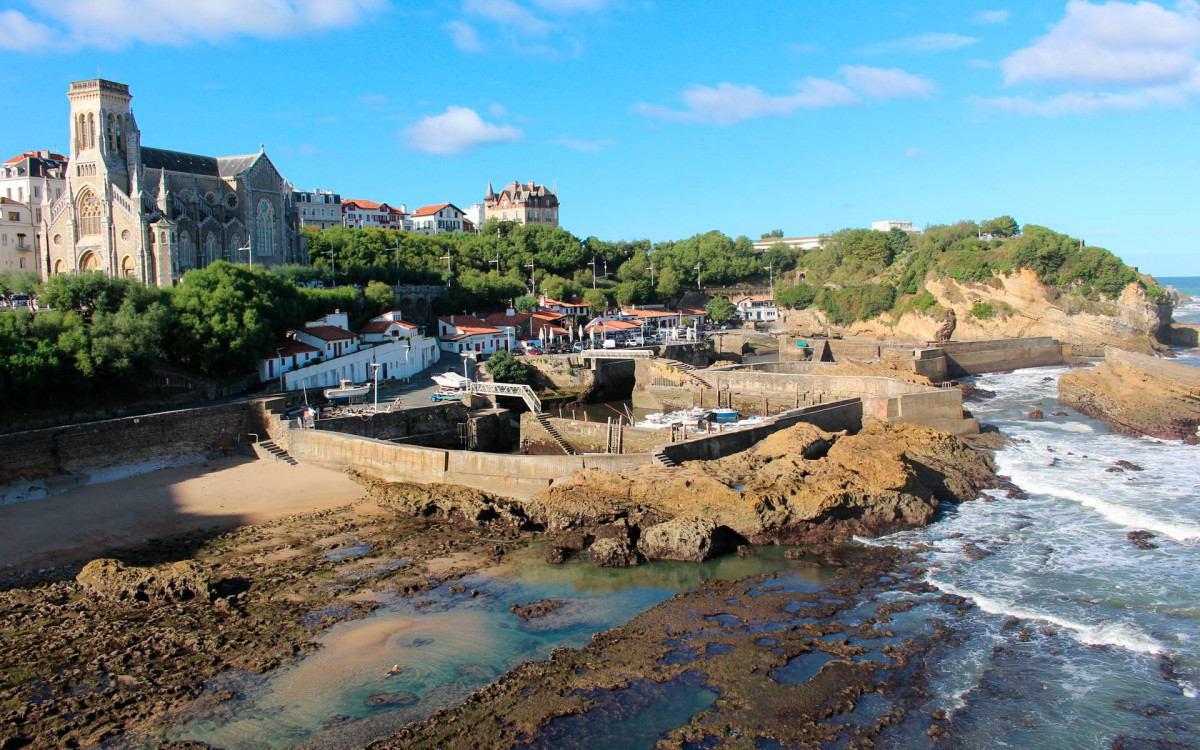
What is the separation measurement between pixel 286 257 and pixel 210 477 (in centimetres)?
3386

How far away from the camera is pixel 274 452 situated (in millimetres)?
29812

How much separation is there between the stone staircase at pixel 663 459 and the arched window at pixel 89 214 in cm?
3850

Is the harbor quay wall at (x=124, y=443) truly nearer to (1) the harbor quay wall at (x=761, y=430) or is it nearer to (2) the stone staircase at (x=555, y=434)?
(2) the stone staircase at (x=555, y=434)

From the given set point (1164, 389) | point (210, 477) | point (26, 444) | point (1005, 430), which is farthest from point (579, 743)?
point (1164, 389)

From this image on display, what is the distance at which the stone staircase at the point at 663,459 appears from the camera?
79.6 feet

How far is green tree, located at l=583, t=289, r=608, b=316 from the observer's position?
233 ft

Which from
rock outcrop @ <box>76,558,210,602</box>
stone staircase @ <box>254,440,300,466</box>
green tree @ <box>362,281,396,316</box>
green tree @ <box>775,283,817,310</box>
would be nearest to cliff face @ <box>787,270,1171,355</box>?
green tree @ <box>775,283,817,310</box>

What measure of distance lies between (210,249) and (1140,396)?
51509 millimetres

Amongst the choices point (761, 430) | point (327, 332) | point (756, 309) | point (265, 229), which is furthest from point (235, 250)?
point (756, 309)

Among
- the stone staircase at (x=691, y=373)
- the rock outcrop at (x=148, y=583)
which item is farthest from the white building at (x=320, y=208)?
the rock outcrop at (x=148, y=583)

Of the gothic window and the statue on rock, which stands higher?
the gothic window

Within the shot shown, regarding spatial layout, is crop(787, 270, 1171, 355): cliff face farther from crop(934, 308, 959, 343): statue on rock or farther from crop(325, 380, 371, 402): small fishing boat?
crop(325, 380, 371, 402): small fishing boat

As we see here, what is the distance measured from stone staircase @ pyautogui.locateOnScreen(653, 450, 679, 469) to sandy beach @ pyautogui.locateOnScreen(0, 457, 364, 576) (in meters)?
9.41

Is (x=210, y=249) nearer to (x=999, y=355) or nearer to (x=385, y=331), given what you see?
(x=385, y=331)
